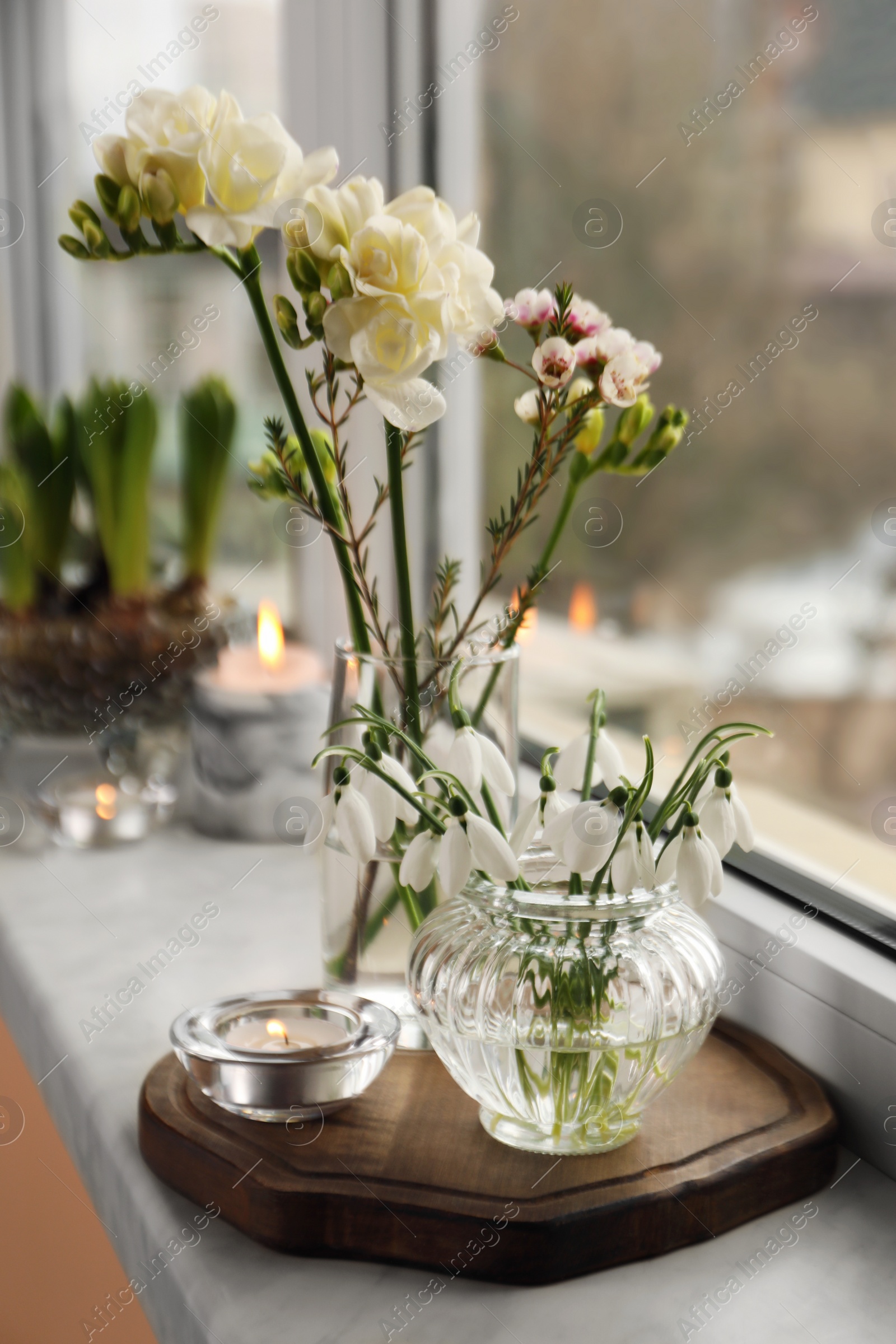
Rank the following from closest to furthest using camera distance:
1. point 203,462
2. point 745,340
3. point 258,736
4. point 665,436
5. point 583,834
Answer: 1. point 583,834
2. point 665,436
3. point 745,340
4. point 258,736
5. point 203,462

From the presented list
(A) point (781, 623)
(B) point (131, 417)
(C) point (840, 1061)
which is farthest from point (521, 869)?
(B) point (131, 417)

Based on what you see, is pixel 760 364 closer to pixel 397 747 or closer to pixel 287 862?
pixel 397 747

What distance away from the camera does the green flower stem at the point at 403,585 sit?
55cm

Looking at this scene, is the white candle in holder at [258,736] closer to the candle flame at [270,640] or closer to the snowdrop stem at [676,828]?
the candle flame at [270,640]

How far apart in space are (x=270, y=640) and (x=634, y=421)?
467 millimetres

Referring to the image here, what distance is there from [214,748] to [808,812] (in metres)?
0.48

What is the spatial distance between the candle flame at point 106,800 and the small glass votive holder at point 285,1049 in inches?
15.9

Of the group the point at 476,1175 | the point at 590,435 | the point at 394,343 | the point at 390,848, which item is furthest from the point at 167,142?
the point at 476,1175

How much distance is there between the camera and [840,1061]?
600mm

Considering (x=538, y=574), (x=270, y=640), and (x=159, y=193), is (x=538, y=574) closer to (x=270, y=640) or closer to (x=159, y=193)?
(x=159, y=193)

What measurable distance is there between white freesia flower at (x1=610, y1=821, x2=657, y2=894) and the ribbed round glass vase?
27 mm

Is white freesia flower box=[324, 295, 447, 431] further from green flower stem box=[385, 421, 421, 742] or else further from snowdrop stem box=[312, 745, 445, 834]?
snowdrop stem box=[312, 745, 445, 834]

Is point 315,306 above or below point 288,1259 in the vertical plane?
above

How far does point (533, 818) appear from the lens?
52 centimetres
